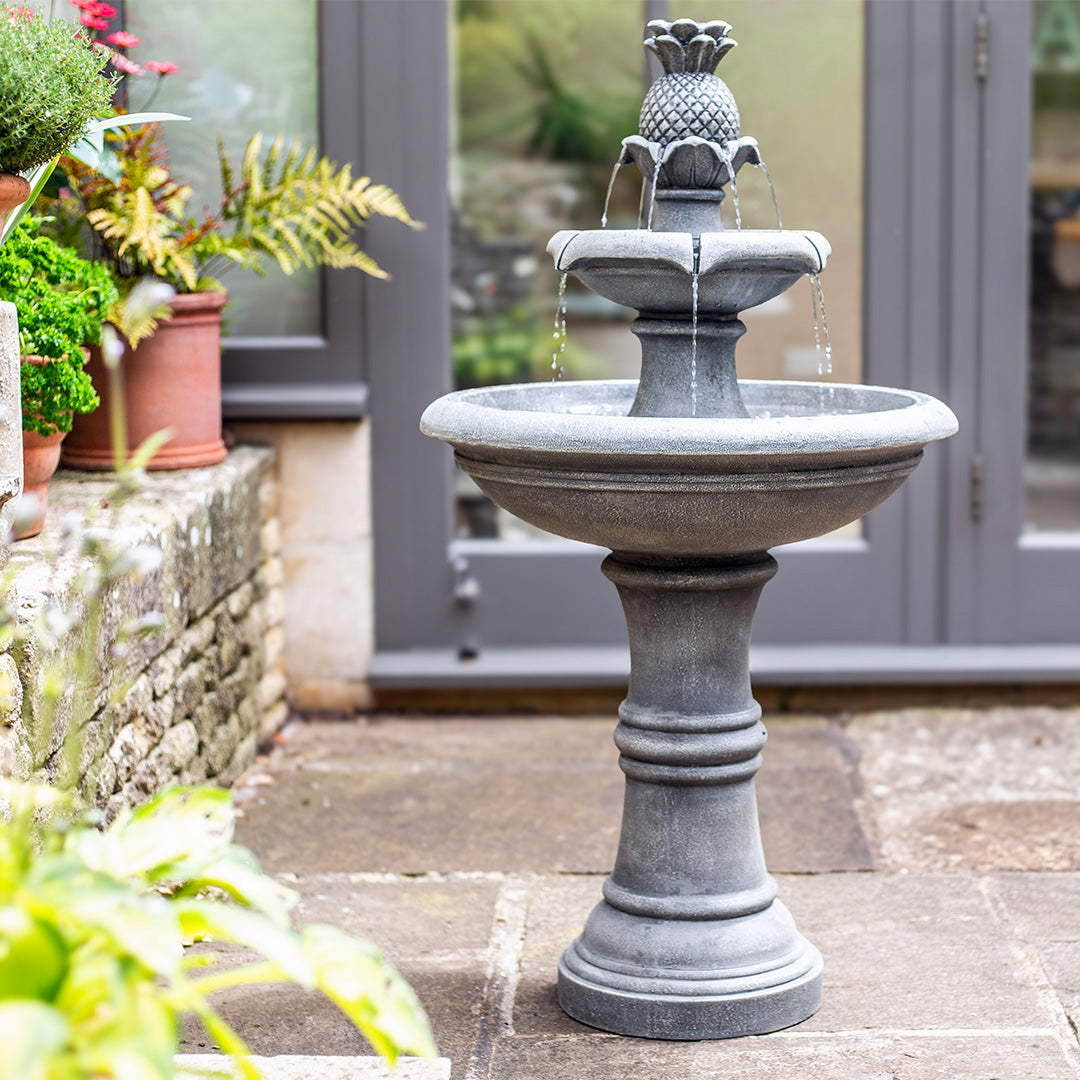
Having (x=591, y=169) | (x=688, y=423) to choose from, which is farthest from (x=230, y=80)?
(x=688, y=423)

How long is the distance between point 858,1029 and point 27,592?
158 cm

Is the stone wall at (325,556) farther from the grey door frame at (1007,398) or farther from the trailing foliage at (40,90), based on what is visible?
the grey door frame at (1007,398)

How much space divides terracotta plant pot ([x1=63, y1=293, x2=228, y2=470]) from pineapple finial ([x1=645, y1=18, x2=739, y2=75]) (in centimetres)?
167

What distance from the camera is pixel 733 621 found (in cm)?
260

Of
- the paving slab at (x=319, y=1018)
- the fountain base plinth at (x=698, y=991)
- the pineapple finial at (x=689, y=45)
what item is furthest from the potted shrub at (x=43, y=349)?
the fountain base plinth at (x=698, y=991)

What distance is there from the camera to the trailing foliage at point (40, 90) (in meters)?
2.69

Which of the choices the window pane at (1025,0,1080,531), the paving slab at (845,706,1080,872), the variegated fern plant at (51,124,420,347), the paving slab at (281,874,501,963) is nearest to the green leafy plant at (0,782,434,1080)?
the paving slab at (281,874,501,963)

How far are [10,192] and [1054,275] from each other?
323 cm

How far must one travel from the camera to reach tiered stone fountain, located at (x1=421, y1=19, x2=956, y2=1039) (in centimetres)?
239

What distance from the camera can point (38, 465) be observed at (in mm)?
2996

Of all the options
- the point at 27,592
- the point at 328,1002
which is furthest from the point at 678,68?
the point at 328,1002

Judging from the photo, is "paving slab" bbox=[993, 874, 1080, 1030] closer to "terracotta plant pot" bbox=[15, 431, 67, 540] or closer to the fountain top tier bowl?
the fountain top tier bowl

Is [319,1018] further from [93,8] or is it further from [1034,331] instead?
[1034,331]

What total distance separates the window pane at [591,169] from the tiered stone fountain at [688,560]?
2106 millimetres
